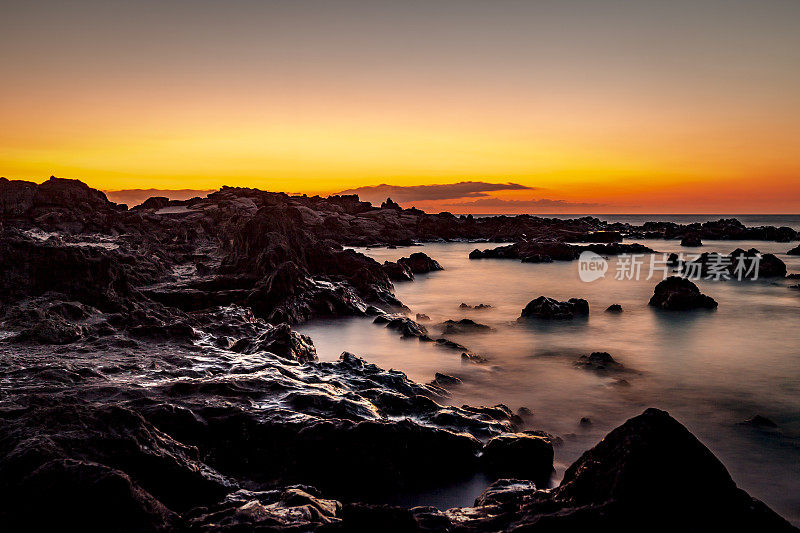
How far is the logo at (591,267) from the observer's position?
101ft

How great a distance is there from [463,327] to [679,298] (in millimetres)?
9921

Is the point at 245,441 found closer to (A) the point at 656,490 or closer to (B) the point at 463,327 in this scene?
(A) the point at 656,490

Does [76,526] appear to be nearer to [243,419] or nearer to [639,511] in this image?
[243,419]

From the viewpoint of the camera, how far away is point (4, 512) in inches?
111

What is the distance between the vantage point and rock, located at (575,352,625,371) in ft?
36.2

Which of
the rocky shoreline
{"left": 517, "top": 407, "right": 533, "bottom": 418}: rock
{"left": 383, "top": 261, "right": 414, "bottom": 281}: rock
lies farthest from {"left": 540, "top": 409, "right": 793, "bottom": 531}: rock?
{"left": 383, "top": 261, "right": 414, "bottom": 281}: rock

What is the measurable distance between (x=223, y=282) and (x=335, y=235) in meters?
42.7

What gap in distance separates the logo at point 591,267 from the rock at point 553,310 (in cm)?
1195

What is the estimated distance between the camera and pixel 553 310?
16750mm

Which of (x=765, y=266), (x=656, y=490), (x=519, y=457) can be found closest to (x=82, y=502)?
(x=656, y=490)

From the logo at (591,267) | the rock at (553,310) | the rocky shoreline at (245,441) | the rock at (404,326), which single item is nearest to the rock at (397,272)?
the rock at (553,310)

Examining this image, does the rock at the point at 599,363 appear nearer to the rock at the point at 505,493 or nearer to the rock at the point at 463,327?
the rock at the point at 463,327

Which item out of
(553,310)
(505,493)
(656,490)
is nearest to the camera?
(656,490)

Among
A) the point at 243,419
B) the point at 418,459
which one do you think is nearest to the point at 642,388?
the point at 418,459
